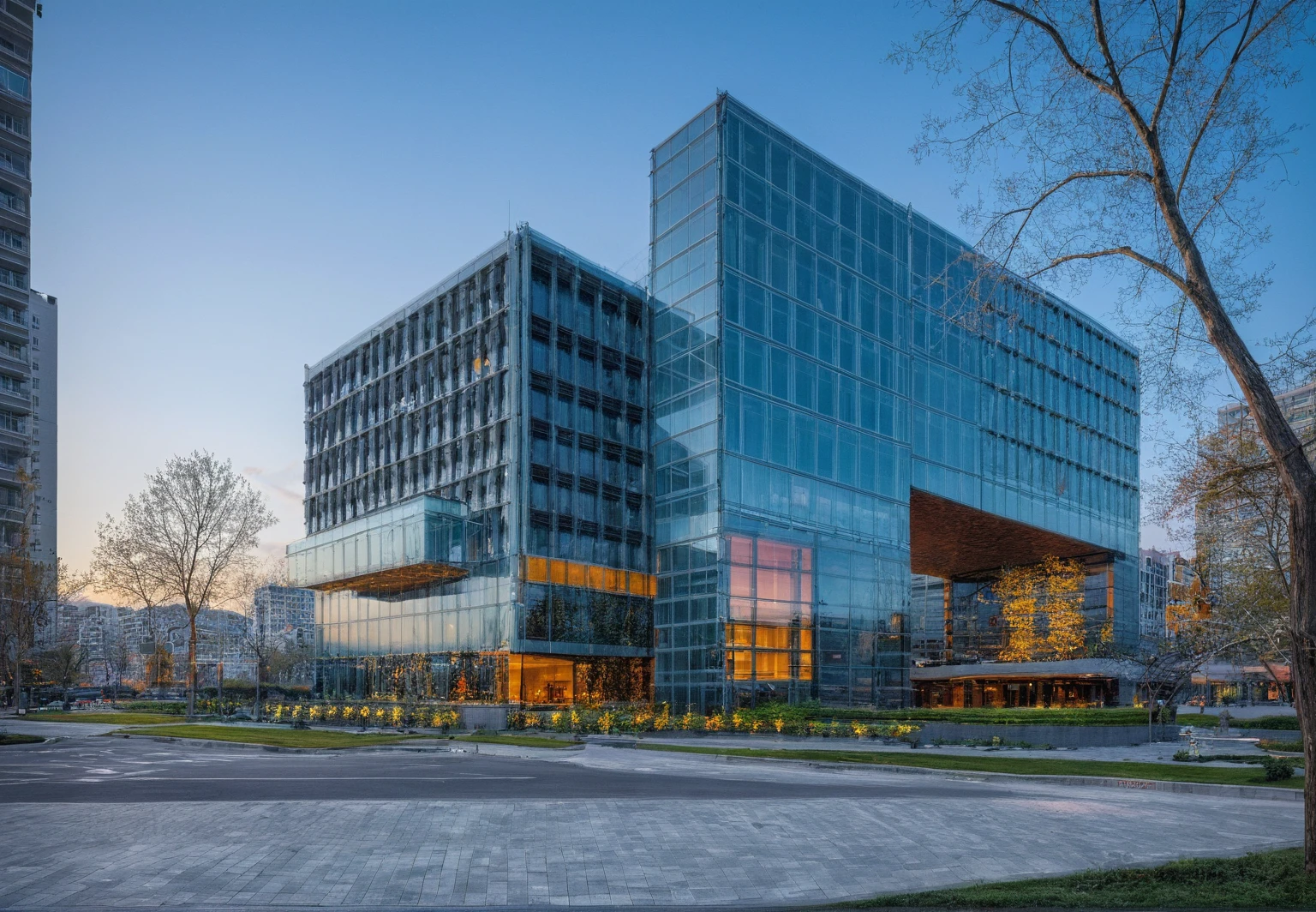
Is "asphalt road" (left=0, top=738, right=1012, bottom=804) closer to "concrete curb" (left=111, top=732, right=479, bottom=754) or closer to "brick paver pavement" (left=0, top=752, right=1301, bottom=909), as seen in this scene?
"brick paver pavement" (left=0, top=752, right=1301, bottom=909)

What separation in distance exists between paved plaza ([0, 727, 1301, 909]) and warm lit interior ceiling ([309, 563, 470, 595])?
3496cm

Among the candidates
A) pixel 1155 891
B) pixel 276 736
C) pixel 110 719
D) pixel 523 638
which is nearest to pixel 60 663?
pixel 110 719

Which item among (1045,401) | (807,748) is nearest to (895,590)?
(1045,401)

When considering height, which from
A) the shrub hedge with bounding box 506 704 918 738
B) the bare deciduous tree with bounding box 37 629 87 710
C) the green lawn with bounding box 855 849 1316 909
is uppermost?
the green lawn with bounding box 855 849 1316 909

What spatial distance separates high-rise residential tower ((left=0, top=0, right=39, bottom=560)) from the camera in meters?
94.4

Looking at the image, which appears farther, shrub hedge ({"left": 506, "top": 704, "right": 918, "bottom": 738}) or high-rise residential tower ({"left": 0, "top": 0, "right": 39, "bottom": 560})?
high-rise residential tower ({"left": 0, "top": 0, "right": 39, "bottom": 560})

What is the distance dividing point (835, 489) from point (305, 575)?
35922 millimetres

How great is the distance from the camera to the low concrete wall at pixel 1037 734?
38.2m

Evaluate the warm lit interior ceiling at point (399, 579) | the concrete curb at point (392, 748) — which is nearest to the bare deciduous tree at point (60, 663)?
the warm lit interior ceiling at point (399, 579)

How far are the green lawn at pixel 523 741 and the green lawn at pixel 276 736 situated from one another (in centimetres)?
256

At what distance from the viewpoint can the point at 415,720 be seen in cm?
4991

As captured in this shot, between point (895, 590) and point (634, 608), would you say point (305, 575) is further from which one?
point (895, 590)

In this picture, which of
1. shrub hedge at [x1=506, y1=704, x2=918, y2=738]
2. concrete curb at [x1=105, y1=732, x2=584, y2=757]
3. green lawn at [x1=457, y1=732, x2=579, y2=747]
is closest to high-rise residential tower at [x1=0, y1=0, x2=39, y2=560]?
concrete curb at [x1=105, y1=732, x2=584, y2=757]

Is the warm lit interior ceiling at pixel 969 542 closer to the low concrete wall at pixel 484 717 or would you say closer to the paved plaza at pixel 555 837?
the low concrete wall at pixel 484 717
